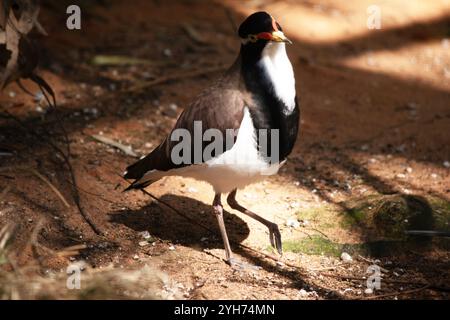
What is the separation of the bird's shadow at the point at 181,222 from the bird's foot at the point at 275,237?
0.31 metres

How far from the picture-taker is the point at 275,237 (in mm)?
5199

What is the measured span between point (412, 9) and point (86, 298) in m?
6.96

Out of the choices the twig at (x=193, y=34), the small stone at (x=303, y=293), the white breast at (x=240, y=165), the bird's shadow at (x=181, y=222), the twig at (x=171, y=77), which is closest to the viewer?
the small stone at (x=303, y=293)

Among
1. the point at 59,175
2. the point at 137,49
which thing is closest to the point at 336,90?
the point at 137,49

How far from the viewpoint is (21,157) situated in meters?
5.88

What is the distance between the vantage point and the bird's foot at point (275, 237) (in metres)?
5.15

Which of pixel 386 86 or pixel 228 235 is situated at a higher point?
pixel 386 86

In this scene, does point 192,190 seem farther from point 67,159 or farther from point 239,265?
point 239,265

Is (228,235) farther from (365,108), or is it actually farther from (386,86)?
(386,86)

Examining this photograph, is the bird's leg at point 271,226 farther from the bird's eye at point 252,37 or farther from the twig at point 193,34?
the twig at point 193,34

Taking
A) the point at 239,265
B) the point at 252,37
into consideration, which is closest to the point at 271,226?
the point at 239,265

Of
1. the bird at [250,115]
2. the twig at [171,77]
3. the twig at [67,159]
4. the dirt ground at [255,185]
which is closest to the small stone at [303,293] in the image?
the dirt ground at [255,185]

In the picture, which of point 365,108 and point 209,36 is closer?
point 365,108

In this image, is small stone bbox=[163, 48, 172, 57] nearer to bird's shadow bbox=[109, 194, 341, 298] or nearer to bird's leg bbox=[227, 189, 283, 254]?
bird's shadow bbox=[109, 194, 341, 298]
